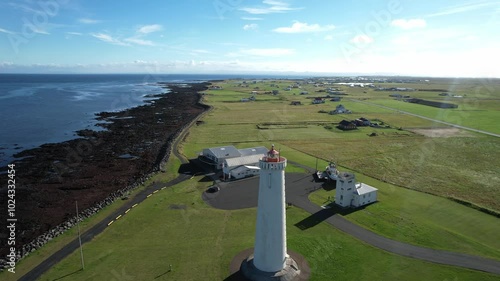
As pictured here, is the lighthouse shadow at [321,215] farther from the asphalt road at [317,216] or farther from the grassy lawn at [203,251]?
the grassy lawn at [203,251]

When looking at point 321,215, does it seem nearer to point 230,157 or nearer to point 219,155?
point 230,157

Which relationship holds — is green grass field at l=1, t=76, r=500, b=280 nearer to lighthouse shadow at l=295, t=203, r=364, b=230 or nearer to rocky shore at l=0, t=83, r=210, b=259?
lighthouse shadow at l=295, t=203, r=364, b=230

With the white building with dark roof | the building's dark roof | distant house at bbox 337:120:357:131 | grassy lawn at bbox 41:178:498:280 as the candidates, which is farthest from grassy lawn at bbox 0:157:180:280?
distant house at bbox 337:120:357:131

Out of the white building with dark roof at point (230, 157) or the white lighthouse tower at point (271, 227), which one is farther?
the white building with dark roof at point (230, 157)

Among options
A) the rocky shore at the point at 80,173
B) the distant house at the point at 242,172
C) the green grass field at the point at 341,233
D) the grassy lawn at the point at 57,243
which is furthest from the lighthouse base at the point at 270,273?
the distant house at the point at 242,172

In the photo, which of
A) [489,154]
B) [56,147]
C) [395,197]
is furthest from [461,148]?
[56,147]

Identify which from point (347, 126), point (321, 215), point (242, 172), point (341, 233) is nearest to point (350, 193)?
point (321, 215)
